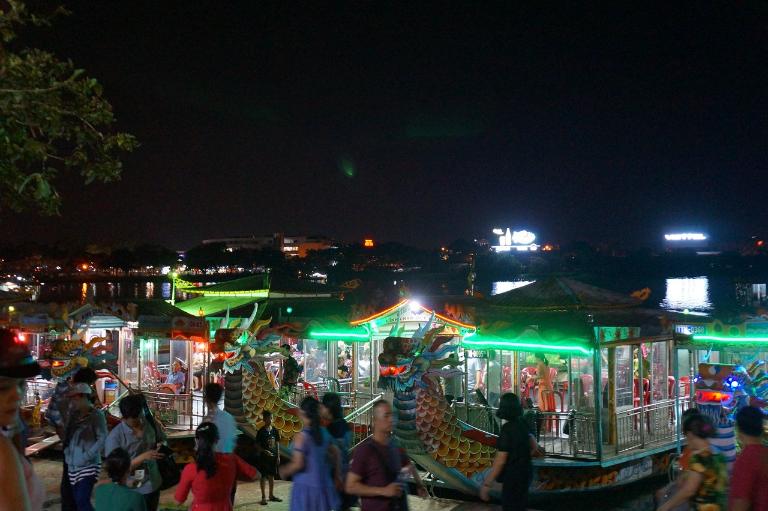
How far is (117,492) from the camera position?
5.26m

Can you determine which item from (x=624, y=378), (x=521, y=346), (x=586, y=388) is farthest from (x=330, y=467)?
(x=586, y=388)

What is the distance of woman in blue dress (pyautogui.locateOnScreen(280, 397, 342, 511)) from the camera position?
5898 millimetres

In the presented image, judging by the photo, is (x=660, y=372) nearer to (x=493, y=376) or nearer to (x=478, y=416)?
(x=493, y=376)

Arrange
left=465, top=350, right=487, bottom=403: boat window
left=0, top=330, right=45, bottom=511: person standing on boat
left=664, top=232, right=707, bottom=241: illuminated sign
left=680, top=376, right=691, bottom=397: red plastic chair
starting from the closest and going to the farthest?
left=0, top=330, right=45, bottom=511: person standing on boat, left=465, top=350, right=487, bottom=403: boat window, left=680, top=376, right=691, bottom=397: red plastic chair, left=664, top=232, right=707, bottom=241: illuminated sign

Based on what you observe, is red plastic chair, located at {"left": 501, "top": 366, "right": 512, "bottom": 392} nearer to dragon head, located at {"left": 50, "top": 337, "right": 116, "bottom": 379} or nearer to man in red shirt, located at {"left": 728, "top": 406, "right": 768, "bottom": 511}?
dragon head, located at {"left": 50, "top": 337, "right": 116, "bottom": 379}

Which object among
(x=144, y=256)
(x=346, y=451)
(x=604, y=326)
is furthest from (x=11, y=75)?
(x=144, y=256)

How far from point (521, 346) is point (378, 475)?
8.77 metres

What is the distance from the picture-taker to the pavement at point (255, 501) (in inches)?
377

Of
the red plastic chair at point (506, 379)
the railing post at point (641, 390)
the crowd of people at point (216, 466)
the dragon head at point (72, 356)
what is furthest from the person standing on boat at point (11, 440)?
the red plastic chair at point (506, 379)

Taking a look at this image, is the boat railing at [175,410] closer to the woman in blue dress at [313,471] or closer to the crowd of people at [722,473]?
the woman in blue dress at [313,471]

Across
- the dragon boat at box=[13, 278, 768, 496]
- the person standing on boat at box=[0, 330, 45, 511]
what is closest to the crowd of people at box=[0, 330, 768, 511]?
the person standing on boat at box=[0, 330, 45, 511]

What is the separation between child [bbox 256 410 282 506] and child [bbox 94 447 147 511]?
17.9ft

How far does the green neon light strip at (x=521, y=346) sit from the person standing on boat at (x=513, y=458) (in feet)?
22.7

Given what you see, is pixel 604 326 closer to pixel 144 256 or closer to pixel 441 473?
pixel 441 473
